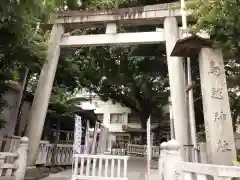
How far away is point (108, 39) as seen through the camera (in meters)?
9.05

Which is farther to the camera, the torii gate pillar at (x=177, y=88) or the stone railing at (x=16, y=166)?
the torii gate pillar at (x=177, y=88)

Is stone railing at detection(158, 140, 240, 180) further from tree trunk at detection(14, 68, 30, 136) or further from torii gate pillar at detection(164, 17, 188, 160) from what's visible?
tree trunk at detection(14, 68, 30, 136)

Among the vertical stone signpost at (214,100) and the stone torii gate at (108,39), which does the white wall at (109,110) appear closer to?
the stone torii gate at (108,39)

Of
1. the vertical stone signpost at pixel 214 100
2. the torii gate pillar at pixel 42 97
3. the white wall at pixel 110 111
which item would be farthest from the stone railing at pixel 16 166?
the white wall at pixel 110 111

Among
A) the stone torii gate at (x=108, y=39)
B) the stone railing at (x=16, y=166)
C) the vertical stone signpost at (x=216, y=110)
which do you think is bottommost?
the stone railing at (x=16, y=166)

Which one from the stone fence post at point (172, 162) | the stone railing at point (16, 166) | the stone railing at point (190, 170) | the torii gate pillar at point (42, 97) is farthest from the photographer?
the torii gate pillar at point (42, 97)

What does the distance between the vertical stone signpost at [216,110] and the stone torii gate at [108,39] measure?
1.57m

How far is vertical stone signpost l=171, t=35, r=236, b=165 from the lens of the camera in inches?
223

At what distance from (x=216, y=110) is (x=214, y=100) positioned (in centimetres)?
24

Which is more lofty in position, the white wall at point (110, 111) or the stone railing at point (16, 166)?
the white wall at point (110, 111)

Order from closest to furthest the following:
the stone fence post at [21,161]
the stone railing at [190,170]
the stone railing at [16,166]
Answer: the stone railing at [190,170] → the stone railing at [16,166] → the stone fence post at [21,161]

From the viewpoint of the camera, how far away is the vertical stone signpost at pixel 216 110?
565 cm

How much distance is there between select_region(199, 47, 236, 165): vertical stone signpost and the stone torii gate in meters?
1.57

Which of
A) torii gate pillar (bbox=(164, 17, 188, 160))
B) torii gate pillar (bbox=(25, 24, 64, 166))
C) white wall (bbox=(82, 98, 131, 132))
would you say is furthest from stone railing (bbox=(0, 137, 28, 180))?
white wall (bbox=(82, 98, 131, 132))
